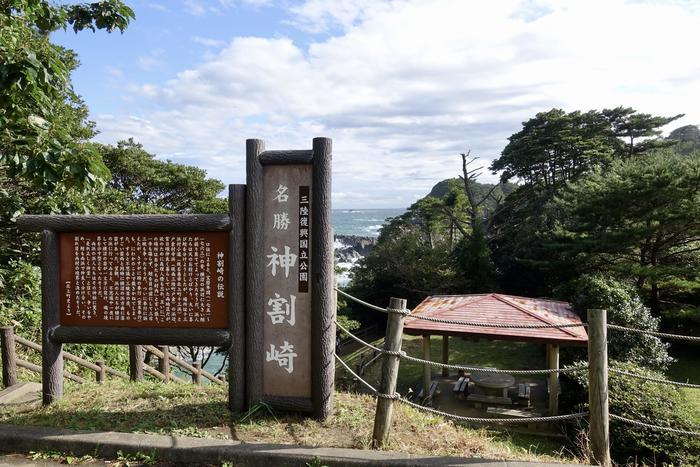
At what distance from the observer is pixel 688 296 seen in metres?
16.2

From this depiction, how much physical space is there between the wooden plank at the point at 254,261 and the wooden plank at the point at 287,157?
70mm

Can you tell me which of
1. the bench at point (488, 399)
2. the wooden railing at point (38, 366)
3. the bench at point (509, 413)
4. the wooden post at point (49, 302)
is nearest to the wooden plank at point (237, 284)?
the wooden post at point (49, 302)

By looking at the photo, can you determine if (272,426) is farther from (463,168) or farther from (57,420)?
(463,168)

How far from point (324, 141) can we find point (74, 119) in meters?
9.26

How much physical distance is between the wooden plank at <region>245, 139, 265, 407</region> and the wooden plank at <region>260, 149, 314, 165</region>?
7 cm

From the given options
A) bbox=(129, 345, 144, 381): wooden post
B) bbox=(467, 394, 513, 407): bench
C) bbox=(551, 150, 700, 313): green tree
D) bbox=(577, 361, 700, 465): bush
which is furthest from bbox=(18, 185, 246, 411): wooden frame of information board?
bbox=(551, 150, 700, 313): green tree

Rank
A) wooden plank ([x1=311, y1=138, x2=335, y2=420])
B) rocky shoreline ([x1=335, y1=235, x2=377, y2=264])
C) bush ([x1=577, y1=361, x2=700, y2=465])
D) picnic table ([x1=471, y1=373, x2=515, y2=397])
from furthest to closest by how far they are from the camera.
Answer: rocky shoreline ([x1=335, y1=235, x2=377, y2=264]) < picnic table ([x1=471, y1=373, x2=515, y2=397]) < bush ([x1=577, y1=361, x2=700, y2=465]) < wooden plank ([x1=311, y1=138, x2=335, y2=420])

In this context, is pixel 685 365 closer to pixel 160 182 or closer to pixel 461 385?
pixel 461 385

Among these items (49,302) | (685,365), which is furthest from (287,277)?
(685,365)

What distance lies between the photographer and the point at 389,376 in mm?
3438

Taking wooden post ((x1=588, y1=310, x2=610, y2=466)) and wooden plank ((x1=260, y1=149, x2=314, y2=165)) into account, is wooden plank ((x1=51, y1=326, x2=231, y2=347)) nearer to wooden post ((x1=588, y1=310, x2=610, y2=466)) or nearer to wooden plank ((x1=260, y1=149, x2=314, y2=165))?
wooden plank ((x1=260, y1=149, x2=314, y2=165))

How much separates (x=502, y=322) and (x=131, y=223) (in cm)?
824

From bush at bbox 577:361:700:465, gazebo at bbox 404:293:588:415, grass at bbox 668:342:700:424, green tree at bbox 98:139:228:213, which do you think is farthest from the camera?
green tree at bbox 98:139:228:213

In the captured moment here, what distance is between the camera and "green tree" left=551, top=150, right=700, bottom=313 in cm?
1392
